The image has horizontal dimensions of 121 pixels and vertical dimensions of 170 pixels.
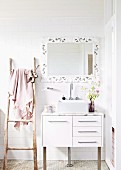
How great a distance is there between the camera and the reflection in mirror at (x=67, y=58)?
16.5 feet

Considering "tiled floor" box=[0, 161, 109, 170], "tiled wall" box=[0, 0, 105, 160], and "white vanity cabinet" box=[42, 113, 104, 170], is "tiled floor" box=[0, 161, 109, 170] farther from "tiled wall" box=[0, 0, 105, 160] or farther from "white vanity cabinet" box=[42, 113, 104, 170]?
"tiled wall" box=[0, 0, 105, 160]

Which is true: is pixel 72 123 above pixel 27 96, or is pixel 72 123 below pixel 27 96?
below

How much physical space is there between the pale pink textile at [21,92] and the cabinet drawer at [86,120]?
81 centimetres

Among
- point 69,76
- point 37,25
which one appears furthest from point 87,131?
point 37,25

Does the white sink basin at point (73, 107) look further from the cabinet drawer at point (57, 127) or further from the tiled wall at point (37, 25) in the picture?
the tiled wall at point (37, 25)

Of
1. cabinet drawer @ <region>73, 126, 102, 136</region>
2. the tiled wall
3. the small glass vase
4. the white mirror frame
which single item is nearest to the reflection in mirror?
the white mirror frame

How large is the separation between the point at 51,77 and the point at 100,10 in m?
1.36

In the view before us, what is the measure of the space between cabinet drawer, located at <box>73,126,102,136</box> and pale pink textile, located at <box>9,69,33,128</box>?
2.78 feet

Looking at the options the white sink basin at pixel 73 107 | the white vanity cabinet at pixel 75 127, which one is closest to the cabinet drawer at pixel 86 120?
the white vanity cabinet at pixel 75 127

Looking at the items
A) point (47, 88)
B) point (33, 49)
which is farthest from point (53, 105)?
point (33, 49)

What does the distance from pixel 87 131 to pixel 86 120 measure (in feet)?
0.52

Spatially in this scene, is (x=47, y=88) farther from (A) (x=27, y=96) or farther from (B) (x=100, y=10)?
(B) (x=100, y=10)

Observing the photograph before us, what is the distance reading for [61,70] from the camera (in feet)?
16.5

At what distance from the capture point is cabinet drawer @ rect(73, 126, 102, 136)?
4.46 metres
